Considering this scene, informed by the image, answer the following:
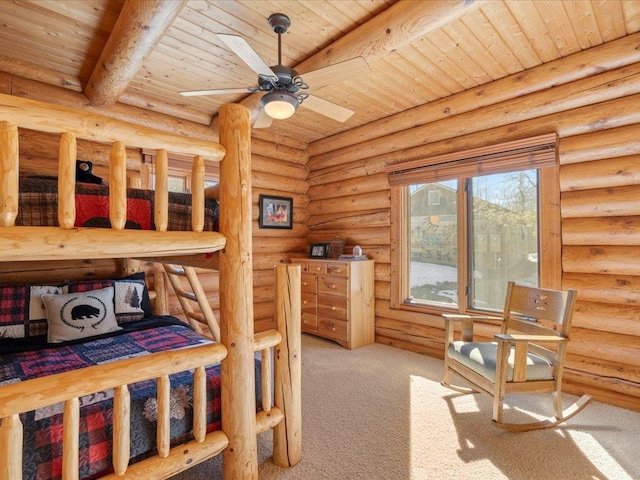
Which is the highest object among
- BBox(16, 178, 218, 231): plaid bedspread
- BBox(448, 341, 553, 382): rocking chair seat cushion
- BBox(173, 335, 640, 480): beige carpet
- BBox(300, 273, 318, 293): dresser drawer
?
BBox(16, 178, 218, 231): plaid bedspread

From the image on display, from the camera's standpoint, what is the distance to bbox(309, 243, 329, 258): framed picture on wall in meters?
4.51

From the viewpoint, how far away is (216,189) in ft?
6.27

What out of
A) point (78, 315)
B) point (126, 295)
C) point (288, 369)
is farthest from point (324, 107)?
point (78, 315)

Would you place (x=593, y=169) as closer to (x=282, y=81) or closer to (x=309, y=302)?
(x=282, y=81)

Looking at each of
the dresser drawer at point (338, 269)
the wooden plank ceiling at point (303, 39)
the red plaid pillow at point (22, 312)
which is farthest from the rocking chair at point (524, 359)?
the red plaid pillow at point (22, 312)

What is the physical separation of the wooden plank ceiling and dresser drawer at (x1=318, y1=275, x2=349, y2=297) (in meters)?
2.11

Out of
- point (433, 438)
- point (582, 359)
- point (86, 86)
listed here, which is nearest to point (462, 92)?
point (582, 359)

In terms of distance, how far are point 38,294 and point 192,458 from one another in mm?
2001

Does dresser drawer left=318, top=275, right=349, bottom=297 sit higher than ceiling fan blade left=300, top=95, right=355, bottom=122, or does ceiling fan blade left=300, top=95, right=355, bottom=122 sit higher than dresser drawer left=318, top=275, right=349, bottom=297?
ceiling fan blade left=300, top=95, right=355, bottom=122

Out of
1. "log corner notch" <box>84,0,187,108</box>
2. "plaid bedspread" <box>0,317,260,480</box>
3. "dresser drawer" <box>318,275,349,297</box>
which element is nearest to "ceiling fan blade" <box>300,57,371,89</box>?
"log corner notch" <box>84,0,187,108</box>

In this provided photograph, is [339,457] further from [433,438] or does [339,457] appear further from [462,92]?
[462,92]

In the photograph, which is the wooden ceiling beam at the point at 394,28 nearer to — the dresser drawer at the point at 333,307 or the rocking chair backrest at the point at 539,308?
the rocking chair backrest at the point at 539,308

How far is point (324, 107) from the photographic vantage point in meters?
2.67

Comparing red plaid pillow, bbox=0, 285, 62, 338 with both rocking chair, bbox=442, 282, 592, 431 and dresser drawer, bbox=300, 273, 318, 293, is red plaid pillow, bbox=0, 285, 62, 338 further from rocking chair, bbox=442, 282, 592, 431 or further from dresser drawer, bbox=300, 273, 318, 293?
rocking chair, bbox=442, 282, 592, 431
